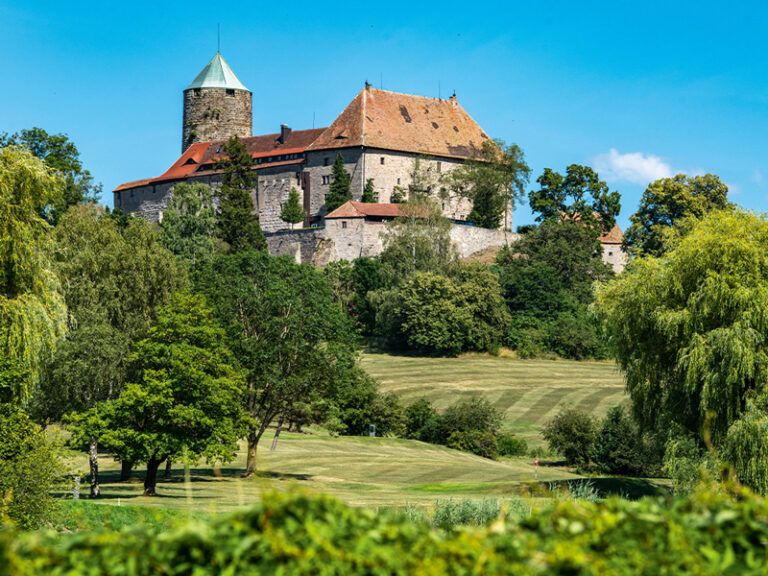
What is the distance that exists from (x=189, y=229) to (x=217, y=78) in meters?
49.1

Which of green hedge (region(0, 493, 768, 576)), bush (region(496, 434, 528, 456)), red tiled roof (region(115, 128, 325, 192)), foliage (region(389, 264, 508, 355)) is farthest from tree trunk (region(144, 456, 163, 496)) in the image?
red tiled roof (region(115, 128, 325, 192))

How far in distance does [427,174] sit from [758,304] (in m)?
83.0

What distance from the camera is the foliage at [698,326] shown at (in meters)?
24.0

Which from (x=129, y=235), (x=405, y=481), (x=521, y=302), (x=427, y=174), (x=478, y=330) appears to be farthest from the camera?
(x=427, y=174)

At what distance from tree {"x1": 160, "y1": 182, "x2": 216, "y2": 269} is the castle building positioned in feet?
52.6

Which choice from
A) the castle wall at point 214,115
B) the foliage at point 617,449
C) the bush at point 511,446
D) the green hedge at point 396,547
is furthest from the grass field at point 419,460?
the castle wall at point 214,115

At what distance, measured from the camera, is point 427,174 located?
106 metres

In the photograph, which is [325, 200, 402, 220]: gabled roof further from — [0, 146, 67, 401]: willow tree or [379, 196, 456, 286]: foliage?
[0, 146, 67, 401]: willow tree

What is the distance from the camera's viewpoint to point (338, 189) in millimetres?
103125

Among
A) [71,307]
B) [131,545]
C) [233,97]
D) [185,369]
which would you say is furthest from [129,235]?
[233,97]

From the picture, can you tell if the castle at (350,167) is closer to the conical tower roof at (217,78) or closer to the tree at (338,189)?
the tree at (338,189)

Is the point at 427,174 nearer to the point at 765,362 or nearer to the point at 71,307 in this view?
the point at 71,307

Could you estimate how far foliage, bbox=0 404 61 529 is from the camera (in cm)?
1938

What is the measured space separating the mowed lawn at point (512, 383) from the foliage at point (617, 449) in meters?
10.0
